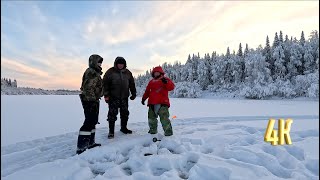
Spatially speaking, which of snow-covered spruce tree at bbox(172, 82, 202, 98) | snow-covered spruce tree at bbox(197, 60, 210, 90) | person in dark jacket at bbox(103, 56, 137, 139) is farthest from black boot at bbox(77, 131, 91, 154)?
snow-covered spruce tree at bbox(197, 60, 210, 90)

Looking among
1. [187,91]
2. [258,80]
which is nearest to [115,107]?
[258,80]

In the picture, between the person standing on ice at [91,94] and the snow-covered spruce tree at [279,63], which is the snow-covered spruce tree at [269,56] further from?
the person standing on ice at [91,94]

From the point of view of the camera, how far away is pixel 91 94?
5.70 meters

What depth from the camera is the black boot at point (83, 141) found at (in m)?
5.41

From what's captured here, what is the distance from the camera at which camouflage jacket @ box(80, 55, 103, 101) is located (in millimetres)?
5695

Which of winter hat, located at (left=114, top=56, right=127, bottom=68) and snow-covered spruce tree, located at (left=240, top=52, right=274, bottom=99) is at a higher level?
snow-covered spruce tree, located at (left=240, top=52, right=274, bottom=99)

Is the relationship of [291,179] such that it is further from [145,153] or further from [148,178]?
[145,153]

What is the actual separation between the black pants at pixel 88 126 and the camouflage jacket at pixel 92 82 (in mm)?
143

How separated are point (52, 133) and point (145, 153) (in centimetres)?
406

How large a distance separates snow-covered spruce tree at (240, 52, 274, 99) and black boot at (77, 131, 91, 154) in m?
48.0

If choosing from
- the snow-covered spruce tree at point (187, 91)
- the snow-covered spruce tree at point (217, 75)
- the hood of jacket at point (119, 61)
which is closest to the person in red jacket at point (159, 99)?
the hood of jacket at point (119, 61)

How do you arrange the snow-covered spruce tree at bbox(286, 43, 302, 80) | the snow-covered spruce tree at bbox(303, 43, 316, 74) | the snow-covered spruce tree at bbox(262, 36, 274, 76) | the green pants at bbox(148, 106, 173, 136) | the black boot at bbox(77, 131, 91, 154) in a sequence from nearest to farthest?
the black boot at bbox(77, 131, 91, 154), the green pants at bbox(148, 106, 173, 136), the snow-covered spruce tree at bbox(303, 43, 316, 74), the snow-covered spruce tree at bbox(286, 43, 302, 80), the snow-covered spruce tree at bbox(262, 36, 274, 76)

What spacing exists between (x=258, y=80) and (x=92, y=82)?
53124mm

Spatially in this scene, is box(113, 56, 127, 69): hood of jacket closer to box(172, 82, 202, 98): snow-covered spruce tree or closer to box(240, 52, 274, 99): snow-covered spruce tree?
box(240, 52, 274, 99): snow-covered spruce tree
